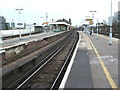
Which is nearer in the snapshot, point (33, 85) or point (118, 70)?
point (33, 85)

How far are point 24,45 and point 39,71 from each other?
33.9 ft

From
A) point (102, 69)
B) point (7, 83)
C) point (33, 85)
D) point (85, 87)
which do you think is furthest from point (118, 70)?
point (7, 83)

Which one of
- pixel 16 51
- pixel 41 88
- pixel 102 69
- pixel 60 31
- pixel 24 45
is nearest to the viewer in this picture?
pixel 41 88

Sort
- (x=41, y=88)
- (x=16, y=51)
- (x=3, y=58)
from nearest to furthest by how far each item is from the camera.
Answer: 1. (x=41, y=88)
2. (x=3, y=58)
3. (x=16, y=51)

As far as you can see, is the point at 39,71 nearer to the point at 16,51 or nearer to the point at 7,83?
the point at 7,83

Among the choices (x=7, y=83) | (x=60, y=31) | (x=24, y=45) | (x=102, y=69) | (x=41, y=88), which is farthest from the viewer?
(x=60, y=31)

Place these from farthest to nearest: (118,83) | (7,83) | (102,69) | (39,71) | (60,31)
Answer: (60,31), (39,71), (102,69), (7,83), (118,83)

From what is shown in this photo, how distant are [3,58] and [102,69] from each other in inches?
337

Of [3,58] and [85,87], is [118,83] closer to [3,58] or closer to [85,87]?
[85,87]

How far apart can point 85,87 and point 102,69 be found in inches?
136

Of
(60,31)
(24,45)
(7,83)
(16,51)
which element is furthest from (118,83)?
(60,31)

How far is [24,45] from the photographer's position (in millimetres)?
22062

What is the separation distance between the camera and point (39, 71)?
12.2m

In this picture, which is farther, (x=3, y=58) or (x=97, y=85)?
(x=3, y=58)
